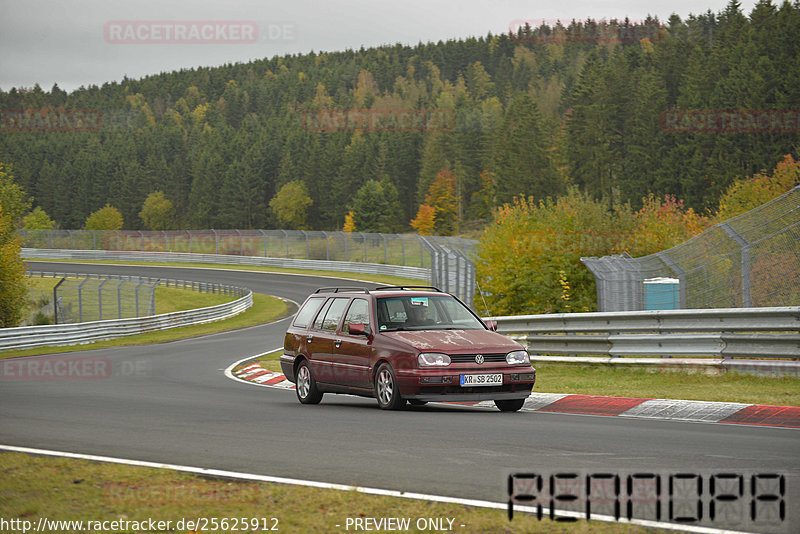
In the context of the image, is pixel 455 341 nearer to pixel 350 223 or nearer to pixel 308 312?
pixel 308 312

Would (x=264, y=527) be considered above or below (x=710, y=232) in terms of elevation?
below

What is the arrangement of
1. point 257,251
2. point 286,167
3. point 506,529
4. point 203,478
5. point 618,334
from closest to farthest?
point 506,529, point 203,478, point 618,334, point 257,251, point 286,167

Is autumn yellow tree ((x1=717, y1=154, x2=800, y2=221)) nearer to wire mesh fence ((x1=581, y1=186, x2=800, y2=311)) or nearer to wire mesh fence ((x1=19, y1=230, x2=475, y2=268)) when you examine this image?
wire mesh fence ((x1=19, y1=230, x2=475, y2=268))

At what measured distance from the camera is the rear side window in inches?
582

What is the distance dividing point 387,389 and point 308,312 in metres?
2.98

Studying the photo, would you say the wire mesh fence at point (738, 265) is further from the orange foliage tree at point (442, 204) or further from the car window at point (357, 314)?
the orange foliage tree at point (442, 204)

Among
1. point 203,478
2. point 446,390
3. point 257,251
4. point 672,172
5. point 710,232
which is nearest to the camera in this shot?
point 203,478

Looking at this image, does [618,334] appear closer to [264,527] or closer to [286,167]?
[264,527]

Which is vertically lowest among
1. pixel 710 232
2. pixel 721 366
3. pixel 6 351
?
pixel 6 351

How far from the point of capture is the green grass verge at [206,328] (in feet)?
104

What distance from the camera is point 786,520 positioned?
573 centimetres

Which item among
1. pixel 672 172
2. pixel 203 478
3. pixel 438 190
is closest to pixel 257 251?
pixel 672 172

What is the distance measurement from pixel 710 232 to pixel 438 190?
111 meters
